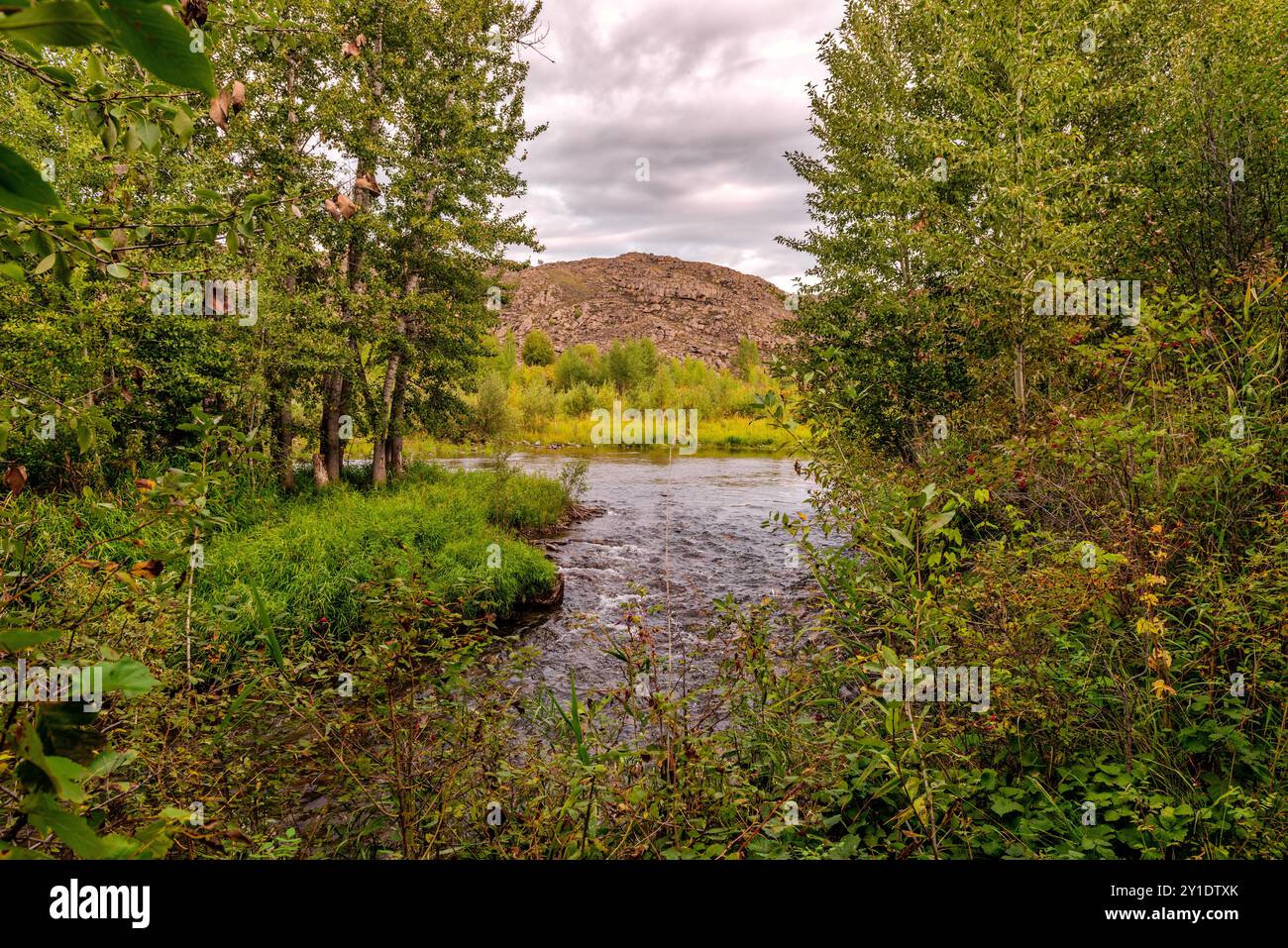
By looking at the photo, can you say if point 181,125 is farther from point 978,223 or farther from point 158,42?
point 978,223

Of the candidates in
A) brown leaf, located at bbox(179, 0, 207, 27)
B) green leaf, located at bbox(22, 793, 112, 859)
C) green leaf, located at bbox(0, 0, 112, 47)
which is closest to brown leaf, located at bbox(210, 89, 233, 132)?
brown leaf, located at bbox(179, 0, 207, 27)

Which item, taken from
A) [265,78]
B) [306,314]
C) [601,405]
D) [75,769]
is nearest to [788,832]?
[75,769]

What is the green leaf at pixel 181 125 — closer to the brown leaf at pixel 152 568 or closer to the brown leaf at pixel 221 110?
the brown leaf at pixel 221 110

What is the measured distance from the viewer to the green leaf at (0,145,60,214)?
1.95 feet

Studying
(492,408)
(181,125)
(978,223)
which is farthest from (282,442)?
(978,223)

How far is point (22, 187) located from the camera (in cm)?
60

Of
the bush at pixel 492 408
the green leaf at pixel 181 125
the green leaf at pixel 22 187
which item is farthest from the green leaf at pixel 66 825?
the bush at pixel 492 408

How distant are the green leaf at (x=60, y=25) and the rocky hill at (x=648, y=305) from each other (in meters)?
86.2

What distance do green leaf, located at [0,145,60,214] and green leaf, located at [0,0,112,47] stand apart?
0.40 ft

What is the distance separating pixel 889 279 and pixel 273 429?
1442cm

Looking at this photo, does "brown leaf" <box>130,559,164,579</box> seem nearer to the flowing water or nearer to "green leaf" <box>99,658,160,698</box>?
"green leaf" <box>99,658,160,698</box>

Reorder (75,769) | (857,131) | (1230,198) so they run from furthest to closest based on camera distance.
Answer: (857,131), (1230,198), (75,769)

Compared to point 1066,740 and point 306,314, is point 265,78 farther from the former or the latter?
point 1066,740
